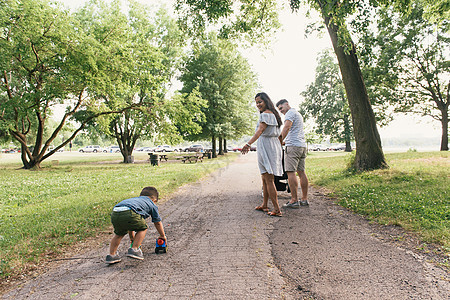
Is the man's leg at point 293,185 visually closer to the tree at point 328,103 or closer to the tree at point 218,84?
the tree at point 218,84

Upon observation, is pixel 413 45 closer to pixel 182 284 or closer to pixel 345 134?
pixel 345 134

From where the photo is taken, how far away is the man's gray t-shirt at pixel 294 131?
5531 millimetres

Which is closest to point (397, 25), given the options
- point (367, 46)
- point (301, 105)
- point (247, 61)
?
point (247, 61)

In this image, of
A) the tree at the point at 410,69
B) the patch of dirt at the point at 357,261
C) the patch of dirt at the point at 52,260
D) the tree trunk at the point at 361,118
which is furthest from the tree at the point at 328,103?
the patch of dirt at the point at 52,260

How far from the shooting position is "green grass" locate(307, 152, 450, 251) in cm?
400

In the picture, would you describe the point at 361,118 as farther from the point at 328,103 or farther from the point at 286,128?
the point at 328,103

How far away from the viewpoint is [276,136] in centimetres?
504

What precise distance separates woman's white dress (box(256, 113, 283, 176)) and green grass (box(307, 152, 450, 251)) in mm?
1911

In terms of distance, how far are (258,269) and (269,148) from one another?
2549 millimetres

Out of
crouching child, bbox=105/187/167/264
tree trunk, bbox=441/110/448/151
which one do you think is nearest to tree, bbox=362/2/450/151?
tree trunk, bbox=441/110/448/151

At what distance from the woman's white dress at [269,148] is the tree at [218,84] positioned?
22966mm

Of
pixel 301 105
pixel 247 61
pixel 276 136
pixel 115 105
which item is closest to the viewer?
pixel 276 136

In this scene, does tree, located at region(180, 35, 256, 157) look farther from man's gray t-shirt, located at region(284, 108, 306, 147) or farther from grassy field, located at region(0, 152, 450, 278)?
man's gray t-shirt, located at region(284, 108, 306, 147)

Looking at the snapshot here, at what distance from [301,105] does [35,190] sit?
4049 centimetres
